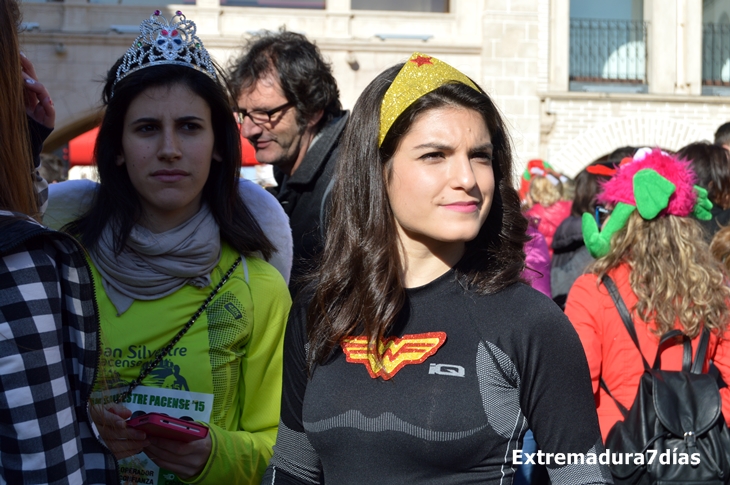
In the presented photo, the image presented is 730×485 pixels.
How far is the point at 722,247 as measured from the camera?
12.2 ft

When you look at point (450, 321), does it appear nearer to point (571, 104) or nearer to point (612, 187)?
point (612, 187)

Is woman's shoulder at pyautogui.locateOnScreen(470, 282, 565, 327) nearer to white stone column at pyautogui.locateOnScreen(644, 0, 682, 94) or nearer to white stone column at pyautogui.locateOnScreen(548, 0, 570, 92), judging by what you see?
white stone column at pyautogui.locateOnScreen(548, 0, 570, 92)

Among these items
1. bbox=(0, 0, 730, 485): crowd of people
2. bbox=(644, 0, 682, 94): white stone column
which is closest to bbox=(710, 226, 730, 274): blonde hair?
bbox=(0, 0, 730, 485): crowd of people

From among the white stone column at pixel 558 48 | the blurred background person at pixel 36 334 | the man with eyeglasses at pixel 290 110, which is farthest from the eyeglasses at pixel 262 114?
the white stone column at pixel 558 48

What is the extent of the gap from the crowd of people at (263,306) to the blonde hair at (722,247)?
0.85m

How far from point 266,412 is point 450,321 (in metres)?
0.75

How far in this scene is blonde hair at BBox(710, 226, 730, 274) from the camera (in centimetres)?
368

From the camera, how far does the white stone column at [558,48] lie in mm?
14680

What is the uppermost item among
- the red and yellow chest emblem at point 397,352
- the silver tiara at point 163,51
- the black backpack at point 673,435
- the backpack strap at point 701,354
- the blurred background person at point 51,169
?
the silver tiara at point 163,51

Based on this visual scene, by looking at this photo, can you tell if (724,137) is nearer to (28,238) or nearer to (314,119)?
(314,119)

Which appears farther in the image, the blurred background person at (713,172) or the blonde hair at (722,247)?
the blurred background person at (713,172)

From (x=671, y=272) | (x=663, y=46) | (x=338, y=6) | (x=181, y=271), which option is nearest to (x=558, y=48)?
(x=663, y=46)

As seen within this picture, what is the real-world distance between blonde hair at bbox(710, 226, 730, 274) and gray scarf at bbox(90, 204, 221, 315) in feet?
8.18

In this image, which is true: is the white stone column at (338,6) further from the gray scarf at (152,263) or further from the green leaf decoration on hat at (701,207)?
the gray scarf at (152,263)
